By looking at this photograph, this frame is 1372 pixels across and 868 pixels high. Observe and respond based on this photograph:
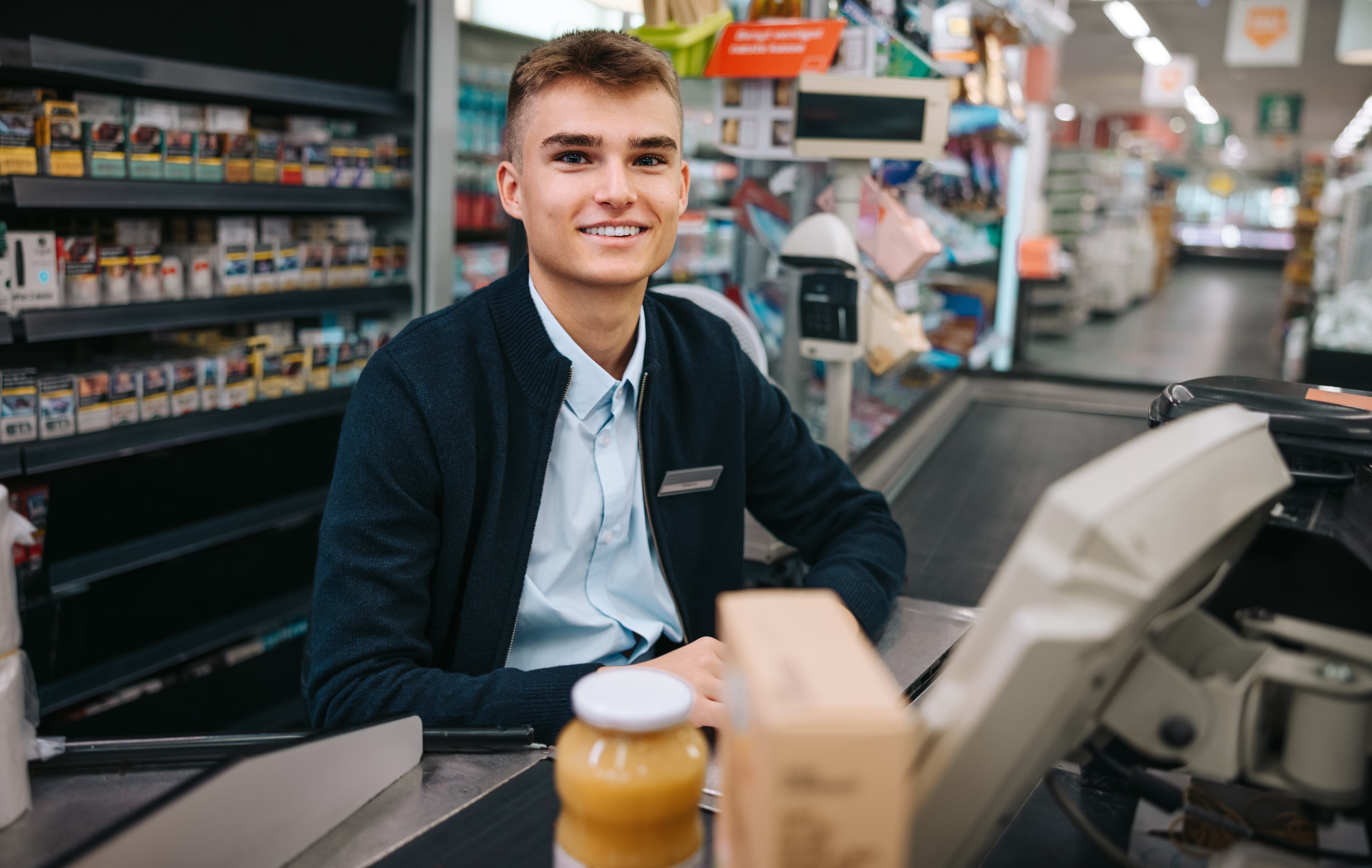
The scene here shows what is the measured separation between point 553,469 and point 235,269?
1965mm

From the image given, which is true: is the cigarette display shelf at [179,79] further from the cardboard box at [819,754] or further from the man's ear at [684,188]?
the cardboard box at [819,754]

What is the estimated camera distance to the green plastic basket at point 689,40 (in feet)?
8.04

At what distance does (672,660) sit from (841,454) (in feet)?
4.14

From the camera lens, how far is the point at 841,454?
2.47 meters

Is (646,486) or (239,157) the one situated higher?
(239,157)

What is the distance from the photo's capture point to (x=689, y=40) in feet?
8.07

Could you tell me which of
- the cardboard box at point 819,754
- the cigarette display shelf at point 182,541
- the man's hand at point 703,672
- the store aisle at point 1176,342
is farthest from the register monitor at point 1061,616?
the store aisle at point 1176,342

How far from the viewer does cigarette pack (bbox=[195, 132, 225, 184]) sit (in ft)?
9.36

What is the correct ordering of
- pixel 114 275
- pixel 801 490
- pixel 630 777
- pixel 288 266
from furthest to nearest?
pixel 288 266 → pixel 114 275 → pixel 801 490 → pixel 630 777

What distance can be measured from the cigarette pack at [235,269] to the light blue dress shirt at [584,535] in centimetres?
184

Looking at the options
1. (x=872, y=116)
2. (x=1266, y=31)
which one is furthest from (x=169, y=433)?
(x=1266, y=31)

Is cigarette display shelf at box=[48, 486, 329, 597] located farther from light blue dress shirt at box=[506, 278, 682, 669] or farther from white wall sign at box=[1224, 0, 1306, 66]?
white wall sign at box=[1224, 0, 1306, 66]

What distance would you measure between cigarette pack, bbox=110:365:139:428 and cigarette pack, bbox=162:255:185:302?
0.75 feet

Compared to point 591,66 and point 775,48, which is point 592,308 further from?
point 775,48
